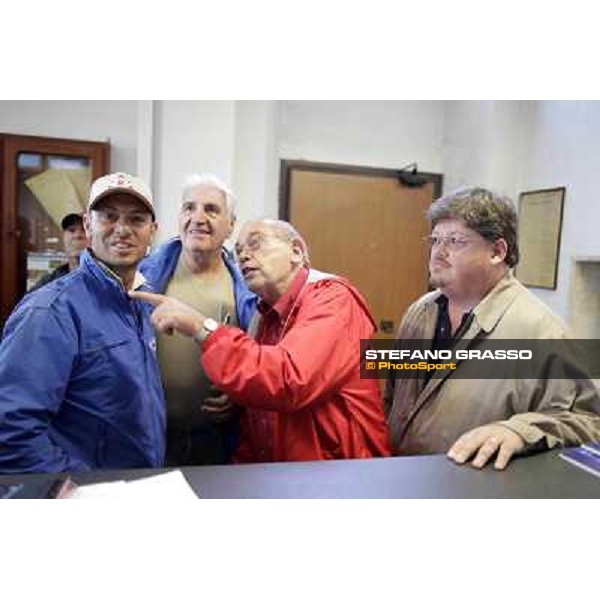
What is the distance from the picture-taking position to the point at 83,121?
2.77 feet

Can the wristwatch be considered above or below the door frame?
below

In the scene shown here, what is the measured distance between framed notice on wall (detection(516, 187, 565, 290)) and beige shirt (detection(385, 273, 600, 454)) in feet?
0.10

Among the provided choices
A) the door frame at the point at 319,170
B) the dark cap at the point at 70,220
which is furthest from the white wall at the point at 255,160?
the dark cap at the point at 70,220

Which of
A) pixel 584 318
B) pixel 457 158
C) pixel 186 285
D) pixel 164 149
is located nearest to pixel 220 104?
pixel 164 149

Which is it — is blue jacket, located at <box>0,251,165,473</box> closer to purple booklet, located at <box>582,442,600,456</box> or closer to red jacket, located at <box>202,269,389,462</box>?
red jacket, located at <box>202,269,389,462</box>

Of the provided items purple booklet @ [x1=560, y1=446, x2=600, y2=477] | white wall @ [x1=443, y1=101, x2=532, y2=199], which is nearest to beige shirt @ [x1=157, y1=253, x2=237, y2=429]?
white wall @ [x1=443, y1=101, x2=532, y2=199]

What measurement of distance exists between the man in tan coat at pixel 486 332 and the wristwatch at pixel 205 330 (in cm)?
31

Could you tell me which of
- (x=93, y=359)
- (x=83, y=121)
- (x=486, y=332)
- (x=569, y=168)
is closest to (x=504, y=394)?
(x=486, y=332)

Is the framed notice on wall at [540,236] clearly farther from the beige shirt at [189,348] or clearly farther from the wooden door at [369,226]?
the beige shirt at [189,348]

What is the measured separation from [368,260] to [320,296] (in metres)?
0.11

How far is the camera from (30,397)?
0.73m

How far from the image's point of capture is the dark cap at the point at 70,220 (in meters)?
0.82

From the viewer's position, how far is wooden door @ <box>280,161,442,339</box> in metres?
0.88
